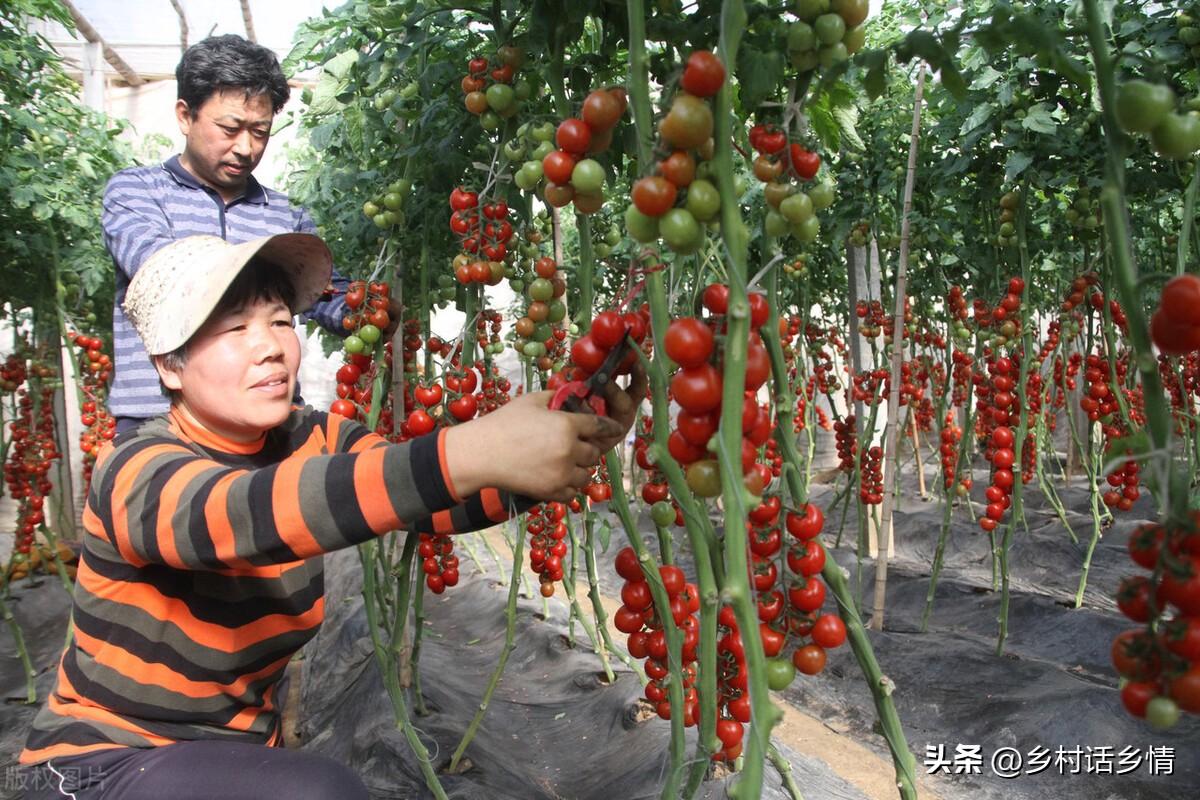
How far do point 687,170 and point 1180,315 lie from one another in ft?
1.26

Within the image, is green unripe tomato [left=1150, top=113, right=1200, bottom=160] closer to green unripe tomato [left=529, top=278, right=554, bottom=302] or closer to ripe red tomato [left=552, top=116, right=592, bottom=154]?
ripe red tomato [left=552, top=116, right=592, bottom=154]

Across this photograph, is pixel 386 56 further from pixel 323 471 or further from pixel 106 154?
pixel 106 154

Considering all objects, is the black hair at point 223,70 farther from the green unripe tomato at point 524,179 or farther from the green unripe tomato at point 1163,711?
the green unripe tomato at point 1163,711

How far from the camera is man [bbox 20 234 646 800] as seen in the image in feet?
3.50

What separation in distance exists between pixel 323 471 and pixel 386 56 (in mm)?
1123

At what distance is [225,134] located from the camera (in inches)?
78.7

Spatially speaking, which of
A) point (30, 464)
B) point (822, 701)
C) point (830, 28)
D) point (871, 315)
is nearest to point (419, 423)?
point (830, 28)

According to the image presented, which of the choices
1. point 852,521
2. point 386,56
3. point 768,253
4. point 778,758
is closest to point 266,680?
point 778,758

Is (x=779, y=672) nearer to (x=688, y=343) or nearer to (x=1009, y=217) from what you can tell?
(x=688, y=343)

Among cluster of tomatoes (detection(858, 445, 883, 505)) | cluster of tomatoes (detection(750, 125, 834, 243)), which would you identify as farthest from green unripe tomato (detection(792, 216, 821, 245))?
cluster of tomatoes (detection(858, 445, 883, 505))

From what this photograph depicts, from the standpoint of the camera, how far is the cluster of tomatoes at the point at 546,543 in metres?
2.74

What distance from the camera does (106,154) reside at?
4211mm

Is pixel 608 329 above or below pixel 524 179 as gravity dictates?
below

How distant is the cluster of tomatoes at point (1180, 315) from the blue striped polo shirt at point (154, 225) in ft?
5.54
